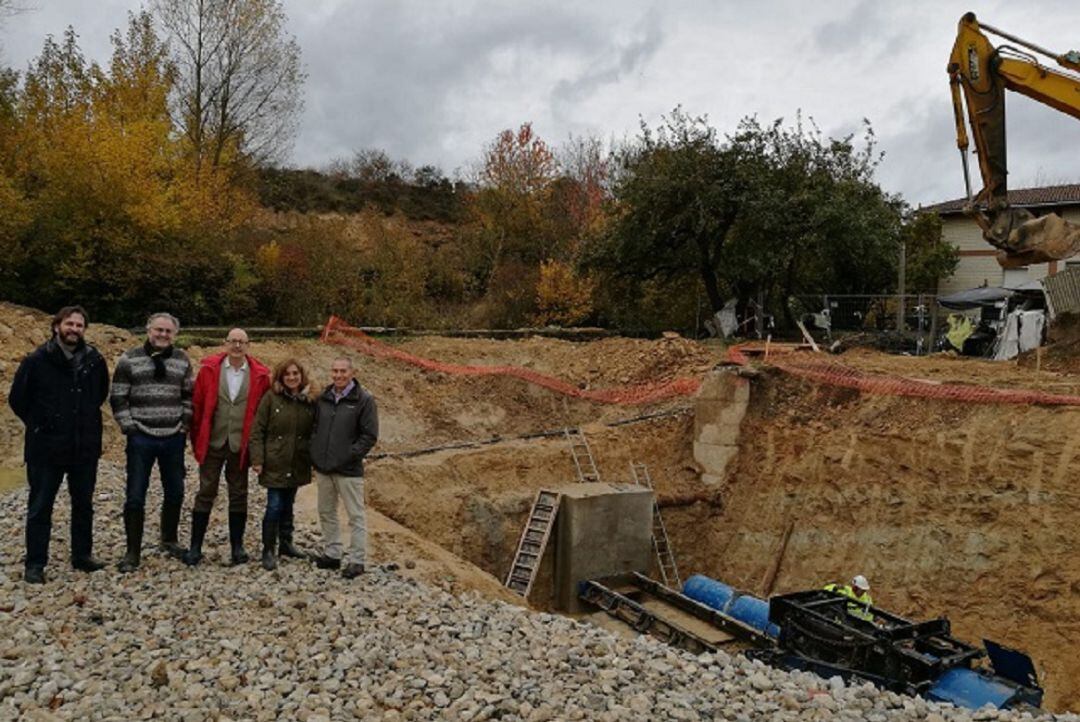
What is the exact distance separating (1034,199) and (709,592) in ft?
95.7

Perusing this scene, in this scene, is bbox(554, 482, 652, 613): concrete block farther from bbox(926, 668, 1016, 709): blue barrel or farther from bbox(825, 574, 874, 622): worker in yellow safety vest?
bbox(926, 668, 1016, 709): blue barrel

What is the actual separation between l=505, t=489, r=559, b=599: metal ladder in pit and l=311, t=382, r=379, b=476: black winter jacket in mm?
5589

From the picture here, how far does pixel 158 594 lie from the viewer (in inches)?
247

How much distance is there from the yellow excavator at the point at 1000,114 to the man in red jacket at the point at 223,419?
10.7 m

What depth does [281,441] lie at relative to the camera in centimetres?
698

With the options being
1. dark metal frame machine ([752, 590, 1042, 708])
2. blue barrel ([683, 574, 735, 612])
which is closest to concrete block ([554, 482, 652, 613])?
blue barrel ([683, 574, 735, 612])

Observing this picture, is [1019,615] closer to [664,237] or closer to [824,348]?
[824,348]

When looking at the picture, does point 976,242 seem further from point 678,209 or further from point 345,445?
point 345,445

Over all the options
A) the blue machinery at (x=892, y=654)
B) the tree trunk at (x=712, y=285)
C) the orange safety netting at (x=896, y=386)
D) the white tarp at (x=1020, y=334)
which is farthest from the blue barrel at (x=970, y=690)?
the tree trunk at (x=712, y=285)

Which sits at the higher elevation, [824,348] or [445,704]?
[824,348]

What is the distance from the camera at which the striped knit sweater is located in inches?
254

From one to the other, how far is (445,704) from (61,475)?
3561 mm

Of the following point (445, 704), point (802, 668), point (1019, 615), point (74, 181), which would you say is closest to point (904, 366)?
point (1019, 615)

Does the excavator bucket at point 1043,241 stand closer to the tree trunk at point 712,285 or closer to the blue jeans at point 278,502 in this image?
the tree trunk at point 712,285
